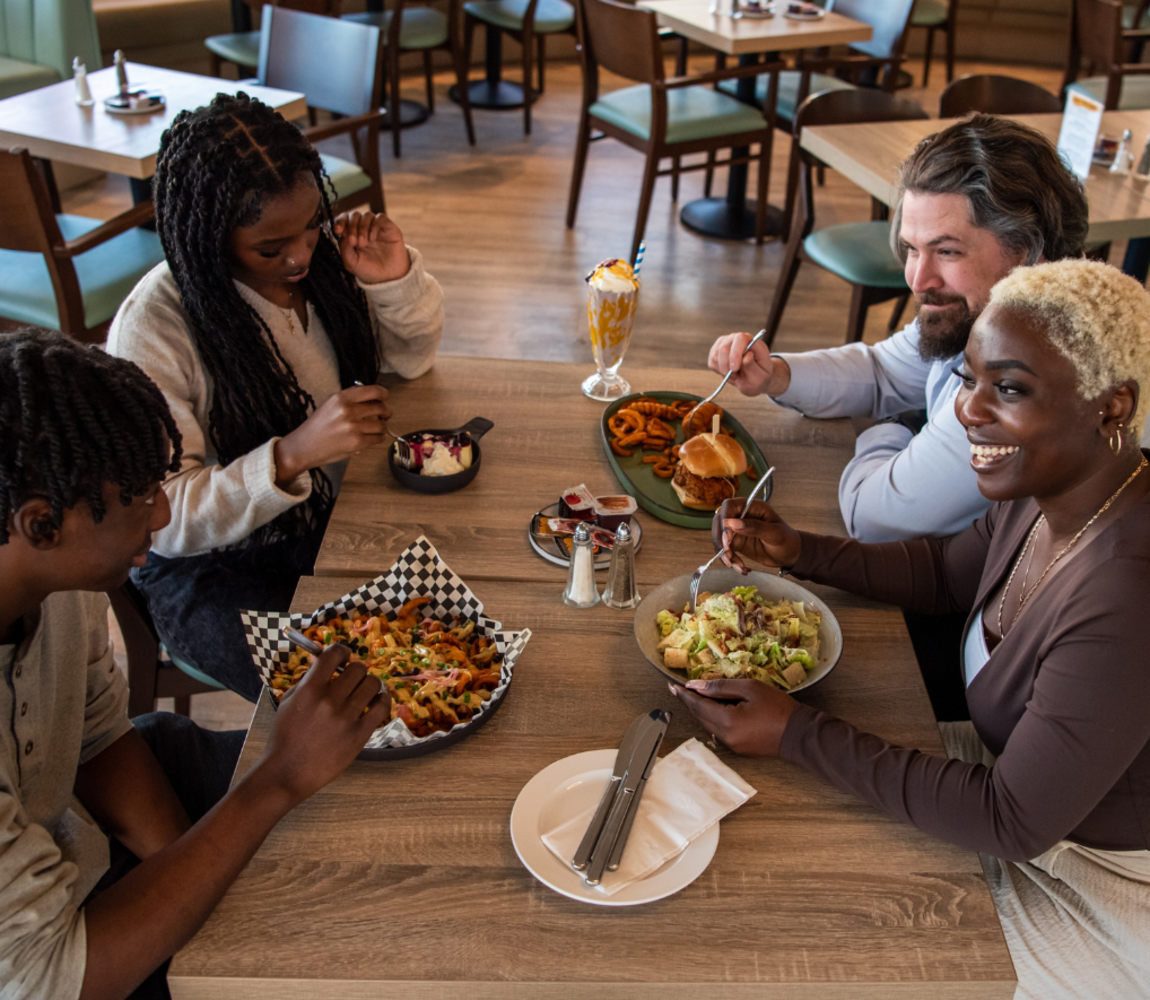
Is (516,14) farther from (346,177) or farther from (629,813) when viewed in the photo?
(629,813)

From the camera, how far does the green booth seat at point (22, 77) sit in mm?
4254

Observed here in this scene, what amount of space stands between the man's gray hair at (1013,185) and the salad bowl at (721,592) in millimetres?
714

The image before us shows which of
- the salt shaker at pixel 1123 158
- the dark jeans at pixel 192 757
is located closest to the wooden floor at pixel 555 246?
the salt shaker at pixel 1123 158

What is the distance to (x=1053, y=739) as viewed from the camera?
3.40 feet

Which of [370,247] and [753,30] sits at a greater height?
[753,30]

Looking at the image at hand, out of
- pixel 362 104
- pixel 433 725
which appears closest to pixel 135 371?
pixel 433 725

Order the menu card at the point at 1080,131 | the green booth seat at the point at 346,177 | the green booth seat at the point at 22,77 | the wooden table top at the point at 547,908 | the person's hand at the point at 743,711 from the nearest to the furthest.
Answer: the wooden table top at the point at 547,908, the person's hand at the point at 743,711, the menu card at the point at 1080,131, the green booth seat at the point at 346,177, the green booth seat at the point at 22,77

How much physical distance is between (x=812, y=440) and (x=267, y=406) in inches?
38.2

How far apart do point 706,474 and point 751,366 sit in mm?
339

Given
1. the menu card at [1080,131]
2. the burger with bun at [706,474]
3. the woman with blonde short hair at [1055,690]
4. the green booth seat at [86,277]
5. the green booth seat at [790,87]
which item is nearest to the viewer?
the woman with blonde short hair at [1055,690]

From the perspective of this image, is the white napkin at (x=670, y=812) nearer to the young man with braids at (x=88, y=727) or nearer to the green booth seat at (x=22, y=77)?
the young man with braids at (x=88, y=727)

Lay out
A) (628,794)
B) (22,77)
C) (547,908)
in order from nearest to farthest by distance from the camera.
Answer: (547,908), (628,794), (22,77)

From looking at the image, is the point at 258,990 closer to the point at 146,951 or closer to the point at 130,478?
the point at 146,951

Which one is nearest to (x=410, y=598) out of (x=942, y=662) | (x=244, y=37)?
(x=942, y=662)
